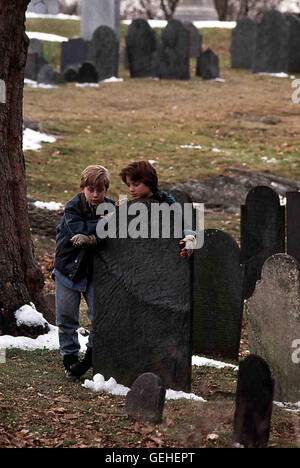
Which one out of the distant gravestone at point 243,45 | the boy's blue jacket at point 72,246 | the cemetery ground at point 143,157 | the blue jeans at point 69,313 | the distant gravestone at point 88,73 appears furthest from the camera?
the distant gravestone at point 243,45

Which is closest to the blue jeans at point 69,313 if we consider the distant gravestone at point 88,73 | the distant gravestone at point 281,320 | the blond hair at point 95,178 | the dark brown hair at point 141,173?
the blond hair at point 95,178

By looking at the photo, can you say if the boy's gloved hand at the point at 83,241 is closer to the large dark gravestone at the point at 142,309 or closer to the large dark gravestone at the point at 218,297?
the large dark gravestone at the point at 142,309

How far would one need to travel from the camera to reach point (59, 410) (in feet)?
18.1

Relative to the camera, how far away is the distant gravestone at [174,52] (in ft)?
85.7

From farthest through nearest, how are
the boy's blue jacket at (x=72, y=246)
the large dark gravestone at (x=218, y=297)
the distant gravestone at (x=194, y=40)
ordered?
1. the distant gravestone at (x=194, y=40)
2. the large dark gravestone at (x=218, y=297)
3. the boy's blue jacket at (x=72, y=246)

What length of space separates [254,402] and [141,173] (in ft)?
6.37

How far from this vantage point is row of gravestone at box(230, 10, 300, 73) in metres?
26.5

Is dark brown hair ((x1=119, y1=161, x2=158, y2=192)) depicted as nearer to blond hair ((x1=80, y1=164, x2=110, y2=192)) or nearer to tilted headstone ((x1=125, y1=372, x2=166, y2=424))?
blond hair ((x1=80, y1=164, x2=110, y2=192))

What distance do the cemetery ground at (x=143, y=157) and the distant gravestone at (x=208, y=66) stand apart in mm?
448

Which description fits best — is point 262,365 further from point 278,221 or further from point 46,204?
point 46,204

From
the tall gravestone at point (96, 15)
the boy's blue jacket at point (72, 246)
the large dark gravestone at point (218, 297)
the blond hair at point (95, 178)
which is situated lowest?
the large dark gravestone at point (218, 297)

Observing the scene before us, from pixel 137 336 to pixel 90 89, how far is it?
64.6 feet

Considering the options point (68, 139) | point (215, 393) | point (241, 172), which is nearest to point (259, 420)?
point (215, 393)

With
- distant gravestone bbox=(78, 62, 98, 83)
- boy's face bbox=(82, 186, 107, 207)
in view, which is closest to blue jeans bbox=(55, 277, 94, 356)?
boy's face bbox=(82, 186, 107, 207)
